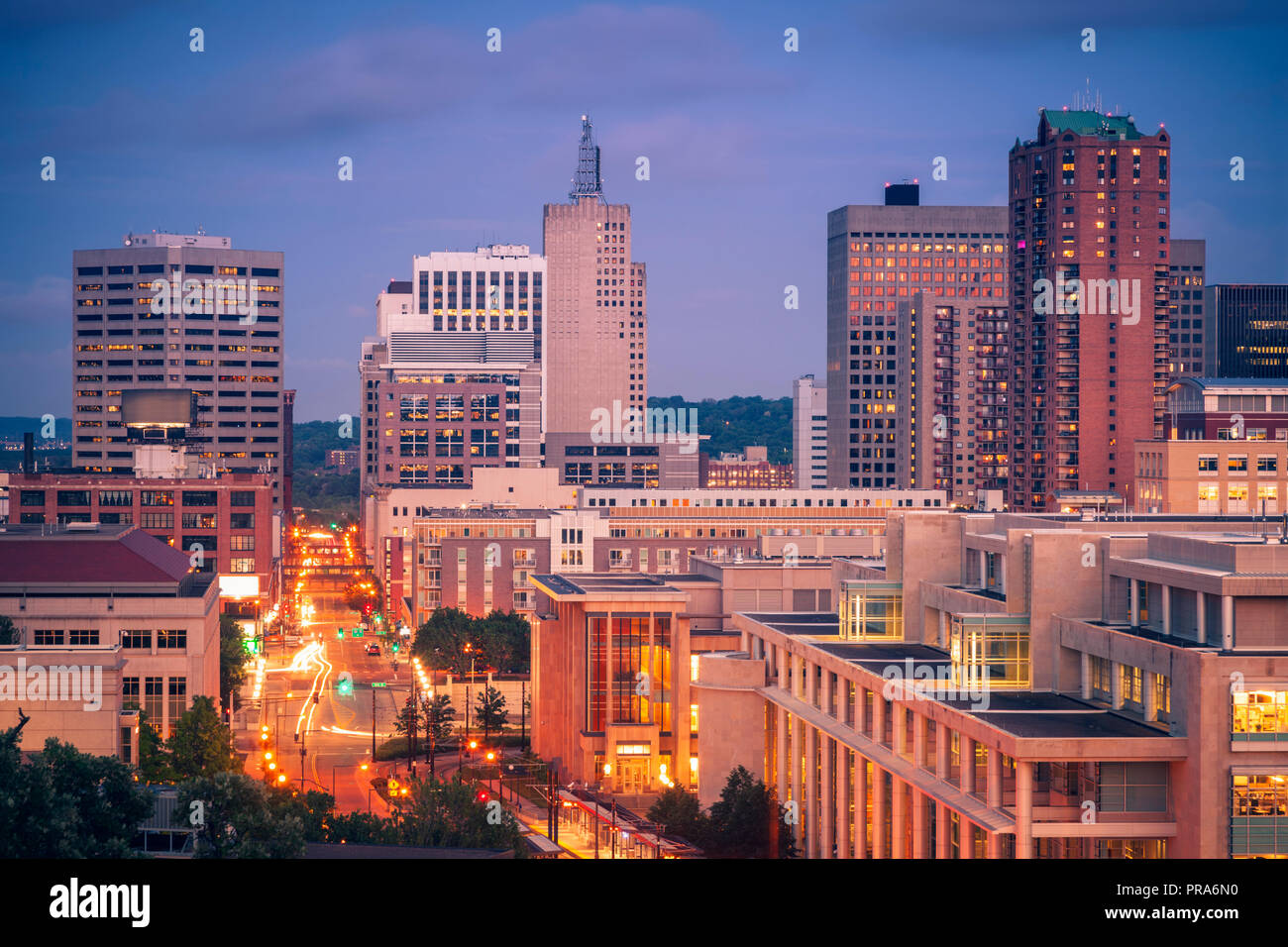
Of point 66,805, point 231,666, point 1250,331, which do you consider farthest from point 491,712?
point 1250,331

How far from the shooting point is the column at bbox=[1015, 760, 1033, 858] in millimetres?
34969

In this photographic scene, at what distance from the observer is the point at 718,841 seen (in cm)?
5041

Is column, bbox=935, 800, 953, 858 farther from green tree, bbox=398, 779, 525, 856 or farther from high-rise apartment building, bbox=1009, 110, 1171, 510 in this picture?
high-rise apartment building, bbox=1009, 110, 1171, 510

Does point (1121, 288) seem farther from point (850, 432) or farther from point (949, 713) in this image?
point (949, 713)

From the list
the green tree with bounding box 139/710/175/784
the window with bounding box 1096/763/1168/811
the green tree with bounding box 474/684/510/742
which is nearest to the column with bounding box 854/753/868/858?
the window with bounding box 1096/763/1168/811

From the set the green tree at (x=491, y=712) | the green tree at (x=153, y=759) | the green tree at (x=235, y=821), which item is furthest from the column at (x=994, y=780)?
the green tree at (x=491, y=712)

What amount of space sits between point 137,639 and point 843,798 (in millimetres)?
35471

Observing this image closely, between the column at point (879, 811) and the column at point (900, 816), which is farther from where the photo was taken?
the column at point (879, 811)

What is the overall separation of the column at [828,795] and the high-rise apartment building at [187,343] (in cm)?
14526

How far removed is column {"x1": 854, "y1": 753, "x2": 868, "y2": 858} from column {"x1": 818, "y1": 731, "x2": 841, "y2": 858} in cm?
263

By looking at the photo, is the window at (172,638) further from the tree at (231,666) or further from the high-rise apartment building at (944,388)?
the high-rise apartment building at (944,388)

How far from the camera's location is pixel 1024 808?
35250 mm

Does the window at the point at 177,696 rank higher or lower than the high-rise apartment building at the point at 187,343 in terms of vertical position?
lower

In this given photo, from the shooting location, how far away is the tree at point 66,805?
31.2 metres
